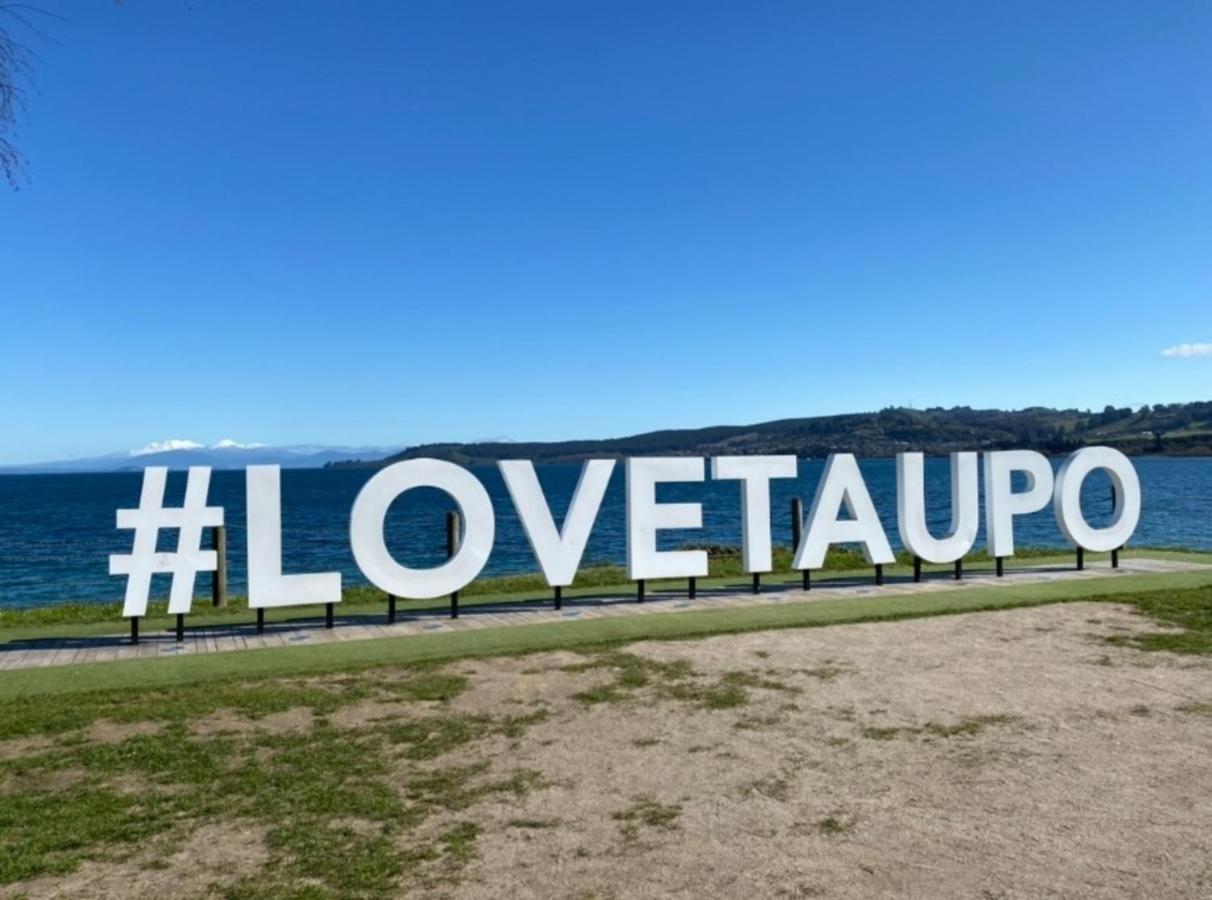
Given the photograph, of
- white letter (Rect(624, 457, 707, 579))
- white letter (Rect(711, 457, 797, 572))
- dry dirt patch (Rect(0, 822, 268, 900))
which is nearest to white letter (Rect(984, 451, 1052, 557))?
white letter (Rect(711, 457, 797, 572))

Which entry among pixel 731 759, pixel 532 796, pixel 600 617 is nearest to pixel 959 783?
pixel 731 759

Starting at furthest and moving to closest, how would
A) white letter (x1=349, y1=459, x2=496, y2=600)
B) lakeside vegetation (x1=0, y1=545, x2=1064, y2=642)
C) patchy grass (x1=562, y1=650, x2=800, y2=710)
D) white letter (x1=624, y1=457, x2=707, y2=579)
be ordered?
lakeside vegetation (x1=0, y1=545, x2=1064, y2=642)
white letter (x1=624, y1=457, x2=707, y2=579)
white letter (x1=349, y1=459, x2=496, y2=600)
patchy grass (x1=562, y1=650, x2=800, y2=710)

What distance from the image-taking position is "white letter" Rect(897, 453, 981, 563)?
16625 mm

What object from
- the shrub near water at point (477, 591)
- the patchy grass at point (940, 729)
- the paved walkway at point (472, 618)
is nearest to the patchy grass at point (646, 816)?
the patchy grass at point (940, 729)

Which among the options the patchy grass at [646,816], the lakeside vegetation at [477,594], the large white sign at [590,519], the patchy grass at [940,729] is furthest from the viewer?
the lakeside vegetation at [477,594]

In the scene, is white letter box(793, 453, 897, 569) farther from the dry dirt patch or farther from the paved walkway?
the dry dirt patch

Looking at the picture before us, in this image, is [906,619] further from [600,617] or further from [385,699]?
[385,699]

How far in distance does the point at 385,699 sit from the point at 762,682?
4.09 meters

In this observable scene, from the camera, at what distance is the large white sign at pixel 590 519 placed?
42.0ft

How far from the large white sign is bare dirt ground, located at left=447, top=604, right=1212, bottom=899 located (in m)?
3.66

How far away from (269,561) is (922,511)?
38.3 ft

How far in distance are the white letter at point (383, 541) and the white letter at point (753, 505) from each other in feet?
15.0

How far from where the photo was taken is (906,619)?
1352 cm

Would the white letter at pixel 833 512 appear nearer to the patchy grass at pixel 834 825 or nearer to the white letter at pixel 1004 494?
the white letter at pixel 1004 494
